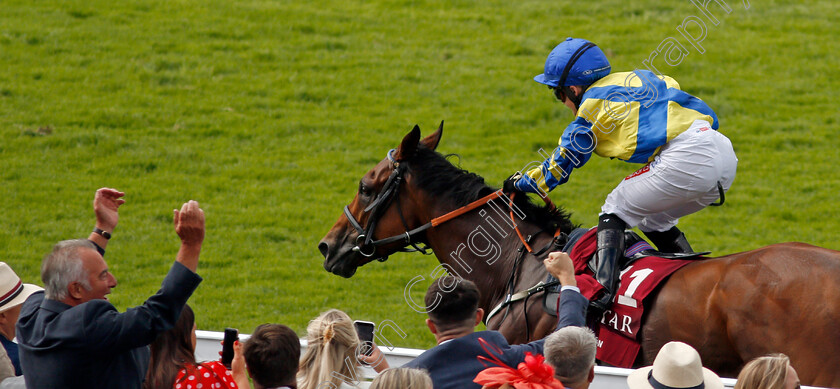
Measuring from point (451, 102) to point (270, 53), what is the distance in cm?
293

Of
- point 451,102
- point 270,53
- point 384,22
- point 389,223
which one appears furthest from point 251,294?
point 384,22

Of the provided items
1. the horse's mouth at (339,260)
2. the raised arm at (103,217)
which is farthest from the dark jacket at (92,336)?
the horse's mouth at (339,260)

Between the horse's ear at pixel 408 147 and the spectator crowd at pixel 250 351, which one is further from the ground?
the horse's ear at pixel 408 147

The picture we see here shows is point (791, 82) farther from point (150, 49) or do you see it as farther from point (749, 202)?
point (150, 49)

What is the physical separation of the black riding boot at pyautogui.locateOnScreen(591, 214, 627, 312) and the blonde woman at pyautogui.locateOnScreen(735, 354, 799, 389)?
1415 millimetres

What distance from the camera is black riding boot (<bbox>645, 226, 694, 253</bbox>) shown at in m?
4.96

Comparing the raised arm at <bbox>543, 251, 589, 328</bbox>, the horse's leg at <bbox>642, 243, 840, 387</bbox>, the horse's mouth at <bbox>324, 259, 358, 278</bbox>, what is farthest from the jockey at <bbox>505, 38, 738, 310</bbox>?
the horse's mouth at <bbox>324, 259, 358, 278</bbox>

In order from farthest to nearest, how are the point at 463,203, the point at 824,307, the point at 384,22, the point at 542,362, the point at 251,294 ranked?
the point at 384,22, the point at 251,294, the point at 463,203, the point at 824,307, the point at 542,362

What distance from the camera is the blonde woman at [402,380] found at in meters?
2.77

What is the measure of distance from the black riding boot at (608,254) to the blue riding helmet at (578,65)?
0.76 meters

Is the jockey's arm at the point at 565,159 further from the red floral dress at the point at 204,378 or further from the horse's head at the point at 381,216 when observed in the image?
the red floral dress at the point at 204,378

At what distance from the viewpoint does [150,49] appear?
42.5 ft

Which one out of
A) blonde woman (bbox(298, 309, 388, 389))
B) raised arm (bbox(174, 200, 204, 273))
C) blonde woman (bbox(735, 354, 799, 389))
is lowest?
blonde woman (bbox(298, 309, 388, 389))

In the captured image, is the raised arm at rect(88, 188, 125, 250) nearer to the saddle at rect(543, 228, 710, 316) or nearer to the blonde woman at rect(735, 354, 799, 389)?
the saddle at rect(543, 228, 710, 316)
